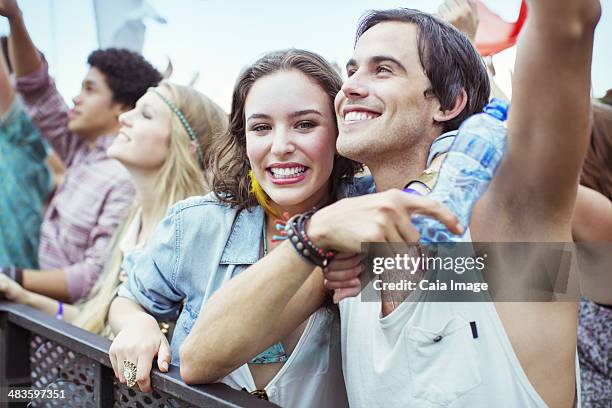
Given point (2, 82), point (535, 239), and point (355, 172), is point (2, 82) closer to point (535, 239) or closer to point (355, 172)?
point (355, 172)

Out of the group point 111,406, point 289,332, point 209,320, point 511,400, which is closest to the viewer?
point 511,400

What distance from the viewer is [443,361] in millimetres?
1233

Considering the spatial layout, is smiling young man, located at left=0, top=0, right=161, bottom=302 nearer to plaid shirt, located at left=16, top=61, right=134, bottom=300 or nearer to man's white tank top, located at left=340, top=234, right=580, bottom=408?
plaid shirt, located at left=16, top=61, right=134, bottom=300

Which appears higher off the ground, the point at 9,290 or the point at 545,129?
the point at 9,290

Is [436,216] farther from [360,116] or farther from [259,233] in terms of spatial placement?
[259,233]

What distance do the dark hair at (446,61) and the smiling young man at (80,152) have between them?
1.83 meters

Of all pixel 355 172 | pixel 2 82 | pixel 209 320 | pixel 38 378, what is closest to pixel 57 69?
pixel 2 82

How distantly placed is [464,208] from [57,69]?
2852mm

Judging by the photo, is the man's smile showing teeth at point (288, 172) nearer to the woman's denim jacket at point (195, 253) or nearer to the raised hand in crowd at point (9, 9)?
the woman's denim jacket at point (195, 253)

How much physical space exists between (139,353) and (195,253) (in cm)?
30

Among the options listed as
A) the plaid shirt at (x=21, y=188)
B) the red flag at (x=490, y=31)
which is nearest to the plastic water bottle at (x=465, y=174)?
the red flag at (x=490, y=31)

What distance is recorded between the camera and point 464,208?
1029 millimetres

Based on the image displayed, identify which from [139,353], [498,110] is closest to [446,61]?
[498,110]

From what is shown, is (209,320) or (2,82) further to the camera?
(2,82)
